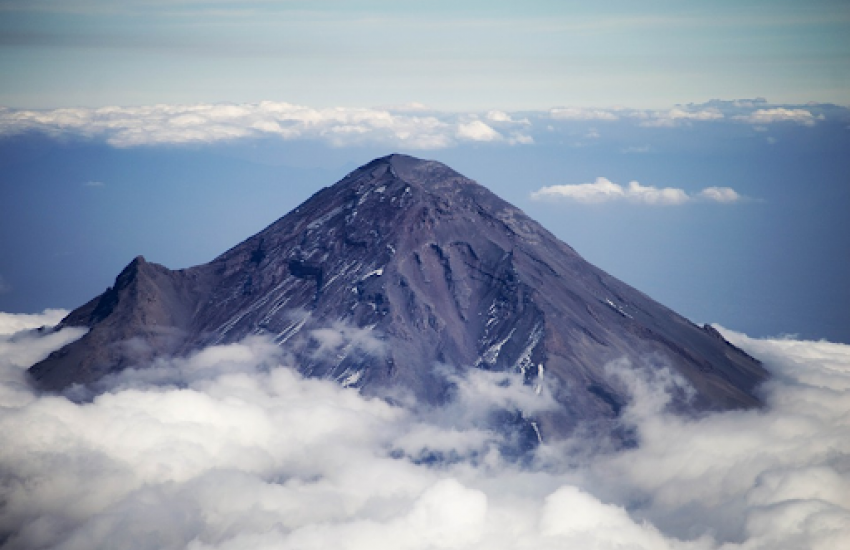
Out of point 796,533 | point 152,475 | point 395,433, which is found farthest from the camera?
point 395,433

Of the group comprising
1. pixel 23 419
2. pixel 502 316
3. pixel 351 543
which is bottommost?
pixel 351 543

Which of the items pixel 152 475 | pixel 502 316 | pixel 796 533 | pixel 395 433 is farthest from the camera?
pixel 502 316

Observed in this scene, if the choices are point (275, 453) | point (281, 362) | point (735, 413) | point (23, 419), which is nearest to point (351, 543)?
point (275, 453)

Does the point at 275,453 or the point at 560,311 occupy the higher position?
the point at 560,311

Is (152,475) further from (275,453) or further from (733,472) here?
(733,472)

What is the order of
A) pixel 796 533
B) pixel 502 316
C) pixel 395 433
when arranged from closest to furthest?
pixel 796 533 < pixel 395 433 < pixel 502 316

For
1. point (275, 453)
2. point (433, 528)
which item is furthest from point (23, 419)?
point (433, 528)

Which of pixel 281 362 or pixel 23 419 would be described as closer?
pixel 23 419

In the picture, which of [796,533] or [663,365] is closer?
[796,533]

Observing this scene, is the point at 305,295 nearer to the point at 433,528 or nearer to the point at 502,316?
the point at 502,316
